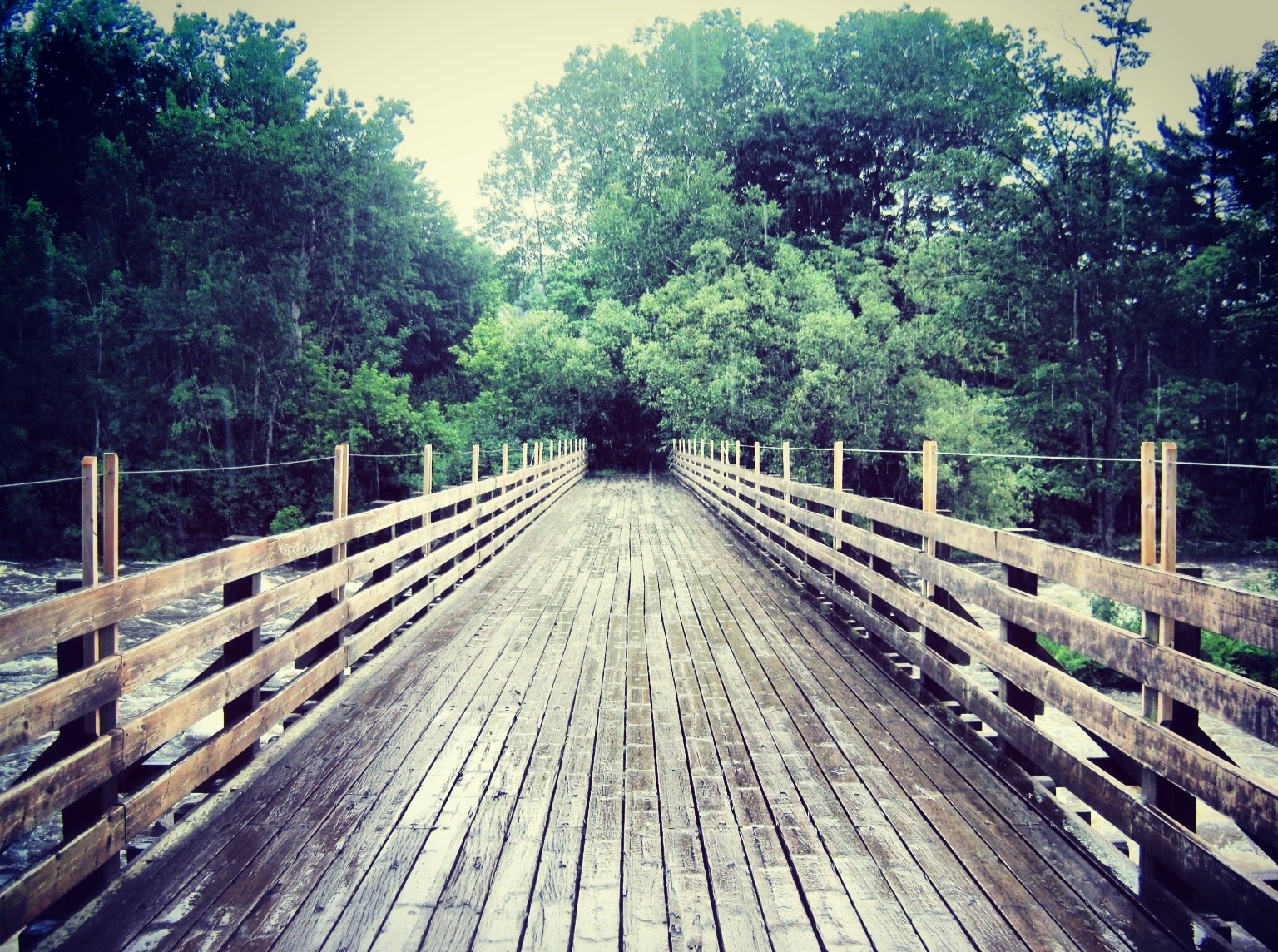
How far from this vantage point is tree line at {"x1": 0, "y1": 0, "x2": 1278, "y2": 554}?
24906 millimetres

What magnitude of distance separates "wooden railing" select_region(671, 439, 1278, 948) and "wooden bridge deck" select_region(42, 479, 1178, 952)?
0.18 m

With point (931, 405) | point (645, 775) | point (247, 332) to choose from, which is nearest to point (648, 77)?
point (247, 332)

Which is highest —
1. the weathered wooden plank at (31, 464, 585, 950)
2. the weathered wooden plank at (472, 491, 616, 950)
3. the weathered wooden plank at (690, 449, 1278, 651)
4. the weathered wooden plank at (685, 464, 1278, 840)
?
the weathered wooden plank at (690, 449, 1278, 651)

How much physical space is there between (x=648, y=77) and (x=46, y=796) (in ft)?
160

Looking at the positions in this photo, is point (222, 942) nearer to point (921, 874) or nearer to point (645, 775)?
point (645, 775)

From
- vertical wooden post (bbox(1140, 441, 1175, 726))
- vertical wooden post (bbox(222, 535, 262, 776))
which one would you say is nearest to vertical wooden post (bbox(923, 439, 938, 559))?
vertical wooden post (bbox(1140, 441, 1175, 726))

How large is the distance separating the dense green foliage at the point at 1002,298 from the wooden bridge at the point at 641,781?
15788 millimetres

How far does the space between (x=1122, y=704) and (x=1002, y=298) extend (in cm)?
2387

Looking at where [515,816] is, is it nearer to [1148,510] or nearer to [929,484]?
[1148,510]

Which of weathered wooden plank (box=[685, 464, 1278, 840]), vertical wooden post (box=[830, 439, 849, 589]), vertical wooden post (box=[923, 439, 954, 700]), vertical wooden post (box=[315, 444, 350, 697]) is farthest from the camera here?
vertical wooden post (box=[830, 439, 849, 589])

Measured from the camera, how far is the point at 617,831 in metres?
2.88

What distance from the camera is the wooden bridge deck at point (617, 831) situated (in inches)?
91.0

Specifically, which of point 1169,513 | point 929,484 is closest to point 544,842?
point 1169,513

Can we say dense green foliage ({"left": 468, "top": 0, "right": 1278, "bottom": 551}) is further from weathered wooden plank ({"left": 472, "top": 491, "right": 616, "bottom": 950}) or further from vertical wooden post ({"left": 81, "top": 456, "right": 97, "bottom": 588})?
vertical wooden post ({"left": 81, "top": 456, "right": 97, "bottom": 588})
